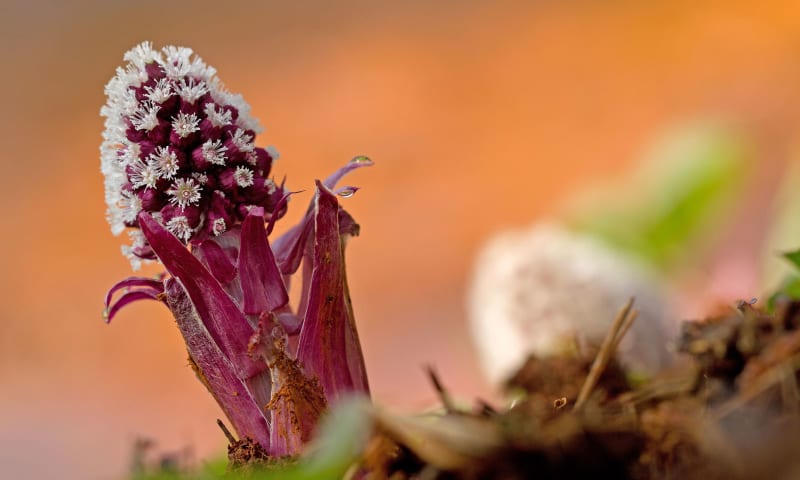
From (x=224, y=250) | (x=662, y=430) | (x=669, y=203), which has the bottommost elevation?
(x=662, y=430)

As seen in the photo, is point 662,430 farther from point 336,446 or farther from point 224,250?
point 224,250

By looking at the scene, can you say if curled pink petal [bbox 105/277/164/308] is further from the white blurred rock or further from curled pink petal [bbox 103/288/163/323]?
the white blurred rock

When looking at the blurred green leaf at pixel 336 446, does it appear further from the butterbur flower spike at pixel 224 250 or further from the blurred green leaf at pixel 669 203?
the blurred green leaf at pixel 669 203

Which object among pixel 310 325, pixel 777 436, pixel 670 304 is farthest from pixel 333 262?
pixel 670 304

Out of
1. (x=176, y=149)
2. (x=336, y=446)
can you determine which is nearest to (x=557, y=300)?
(x=176, y=149)

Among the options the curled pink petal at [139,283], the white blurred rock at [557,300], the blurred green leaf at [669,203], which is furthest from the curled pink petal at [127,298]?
the blurred green leaf at [669,203]

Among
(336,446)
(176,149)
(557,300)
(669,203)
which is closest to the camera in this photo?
(336,446)
